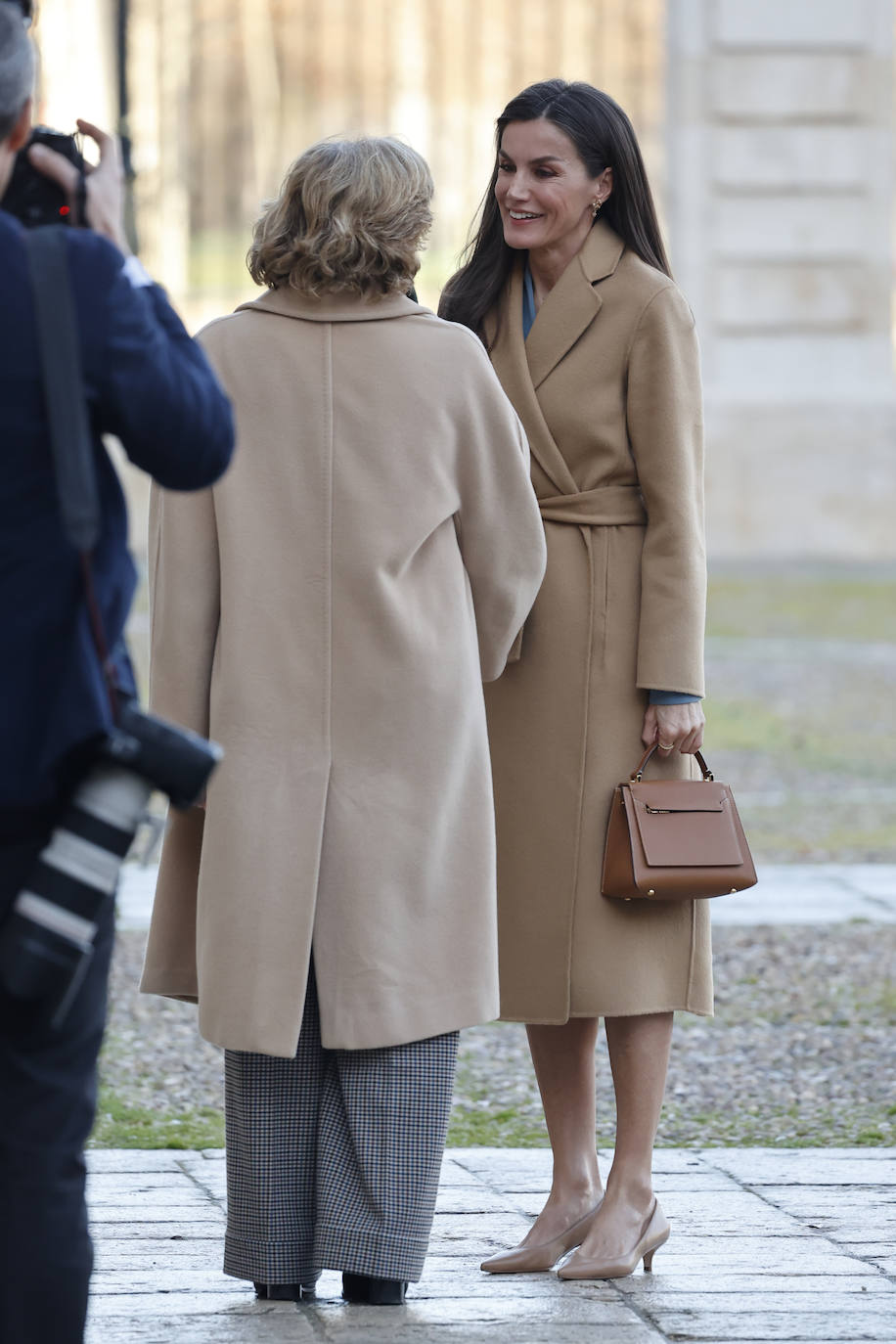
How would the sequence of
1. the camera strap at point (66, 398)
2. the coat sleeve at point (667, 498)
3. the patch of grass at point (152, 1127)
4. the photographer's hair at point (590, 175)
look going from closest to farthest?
1. the camera strap at point (66, 398)
2. the coat sleeve at point (667, 498)
3. the photographer's hair at point (590, 175)
4. the patch of grass at point (152, 1127)

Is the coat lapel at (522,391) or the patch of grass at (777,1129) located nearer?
the coat lapel at (522,391)

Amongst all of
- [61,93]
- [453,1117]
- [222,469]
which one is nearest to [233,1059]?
[222,469]

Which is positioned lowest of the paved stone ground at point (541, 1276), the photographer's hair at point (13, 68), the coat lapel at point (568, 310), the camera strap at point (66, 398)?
the paved stone ground at point (541, 1276)

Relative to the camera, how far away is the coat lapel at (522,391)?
3797 millimetres

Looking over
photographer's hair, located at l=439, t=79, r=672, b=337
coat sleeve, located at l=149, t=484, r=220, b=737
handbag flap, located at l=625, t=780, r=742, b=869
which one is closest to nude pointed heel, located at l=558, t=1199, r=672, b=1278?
handbag flap, located at l=625, t=780, r=742, b=869

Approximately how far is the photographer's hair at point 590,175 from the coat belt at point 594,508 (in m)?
0.38

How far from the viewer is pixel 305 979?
131 inches

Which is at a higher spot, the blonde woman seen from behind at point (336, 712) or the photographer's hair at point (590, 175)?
the photographer's hair at point (590, 175)

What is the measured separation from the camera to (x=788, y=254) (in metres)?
18.6

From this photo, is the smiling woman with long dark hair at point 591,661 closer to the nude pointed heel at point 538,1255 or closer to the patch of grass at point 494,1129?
the nude pointed heel at point 538,1255

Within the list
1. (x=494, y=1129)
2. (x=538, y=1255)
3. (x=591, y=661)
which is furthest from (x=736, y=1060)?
(x=591, y=661)

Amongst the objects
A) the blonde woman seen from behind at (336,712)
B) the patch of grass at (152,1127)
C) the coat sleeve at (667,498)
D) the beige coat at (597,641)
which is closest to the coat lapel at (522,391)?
the beige coat at (597,641)

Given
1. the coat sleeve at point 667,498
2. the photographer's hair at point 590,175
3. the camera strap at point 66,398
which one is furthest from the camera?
the photographer's hair at point 590,175

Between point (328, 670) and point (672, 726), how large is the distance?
692 mm
